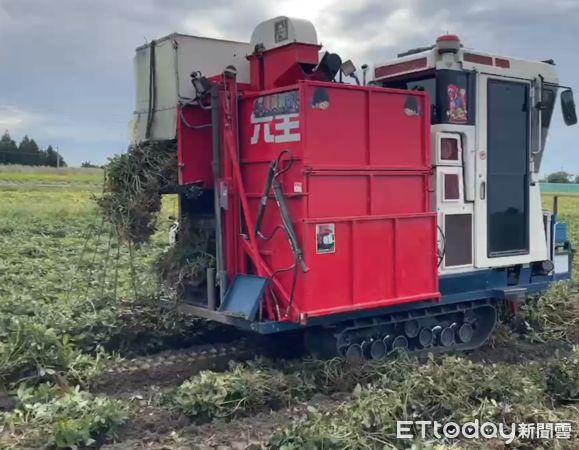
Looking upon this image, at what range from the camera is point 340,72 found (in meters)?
7.06

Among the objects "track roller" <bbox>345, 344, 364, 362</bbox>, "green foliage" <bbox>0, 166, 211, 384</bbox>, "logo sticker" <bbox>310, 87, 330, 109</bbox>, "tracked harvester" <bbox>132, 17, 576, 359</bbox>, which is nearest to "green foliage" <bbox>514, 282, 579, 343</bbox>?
"tracked harvester" <bbox>132, 17, 576, 359</bbox>

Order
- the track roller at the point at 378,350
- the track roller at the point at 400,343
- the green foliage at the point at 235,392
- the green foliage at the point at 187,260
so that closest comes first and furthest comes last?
the green foliage at the point at 235,392 → the green foliage at the point at 187,260 → the track roller at the point at 378,350 → the track roller at the point at 400,343

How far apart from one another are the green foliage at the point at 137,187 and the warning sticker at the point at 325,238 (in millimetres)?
1647

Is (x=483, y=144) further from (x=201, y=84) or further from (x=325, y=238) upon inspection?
(x=201, y=84)

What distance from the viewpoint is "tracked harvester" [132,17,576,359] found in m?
6.62

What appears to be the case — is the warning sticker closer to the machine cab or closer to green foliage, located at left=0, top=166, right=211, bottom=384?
the machine cab

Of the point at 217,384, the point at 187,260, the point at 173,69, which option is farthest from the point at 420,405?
the point at 173,69

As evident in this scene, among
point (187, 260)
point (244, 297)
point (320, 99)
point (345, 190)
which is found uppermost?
point (320, 99)

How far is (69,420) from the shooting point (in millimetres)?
5098

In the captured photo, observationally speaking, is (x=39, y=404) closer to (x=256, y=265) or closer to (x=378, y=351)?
(x=256, y=265)

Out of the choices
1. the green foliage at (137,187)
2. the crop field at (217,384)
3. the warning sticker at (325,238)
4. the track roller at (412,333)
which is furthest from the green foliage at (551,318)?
the green foliage at (137,187)

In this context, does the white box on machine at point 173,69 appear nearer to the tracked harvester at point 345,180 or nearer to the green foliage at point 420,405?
the tracked harvester at point 345,180

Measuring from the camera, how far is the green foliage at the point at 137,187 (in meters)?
7.28

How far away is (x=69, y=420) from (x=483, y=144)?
516 cm
